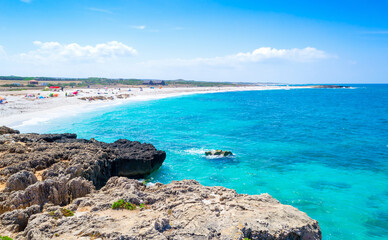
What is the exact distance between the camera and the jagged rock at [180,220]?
848cm

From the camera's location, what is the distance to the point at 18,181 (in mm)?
12164

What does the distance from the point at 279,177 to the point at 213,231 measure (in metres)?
16.0

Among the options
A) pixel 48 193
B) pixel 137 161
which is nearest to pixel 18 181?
pixel 48 193

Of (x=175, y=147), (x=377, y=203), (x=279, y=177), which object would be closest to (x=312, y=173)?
(x=279, y=177)

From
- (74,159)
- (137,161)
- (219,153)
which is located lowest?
(219,153)

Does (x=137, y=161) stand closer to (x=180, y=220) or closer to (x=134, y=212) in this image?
(x=134, y=212)

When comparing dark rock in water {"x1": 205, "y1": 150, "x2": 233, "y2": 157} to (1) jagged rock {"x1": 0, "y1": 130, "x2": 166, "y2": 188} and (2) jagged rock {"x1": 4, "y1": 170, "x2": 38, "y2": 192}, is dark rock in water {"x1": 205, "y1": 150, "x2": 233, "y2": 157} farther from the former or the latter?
(2) jagged rock {"x1": 4, "y1": 170, "x2": 38, "y2": 192}

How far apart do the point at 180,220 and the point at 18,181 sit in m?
8.43

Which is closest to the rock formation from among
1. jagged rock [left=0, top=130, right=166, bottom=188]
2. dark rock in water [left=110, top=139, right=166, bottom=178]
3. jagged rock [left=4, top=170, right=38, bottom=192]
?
jagged rock [left=4, top=170, right=38, bottom=192]

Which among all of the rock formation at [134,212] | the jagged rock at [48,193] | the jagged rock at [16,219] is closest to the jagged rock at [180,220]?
the rock formation at [134,212]

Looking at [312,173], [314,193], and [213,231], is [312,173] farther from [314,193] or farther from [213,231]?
[213,231]

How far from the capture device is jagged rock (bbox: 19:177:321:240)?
27.8 feet

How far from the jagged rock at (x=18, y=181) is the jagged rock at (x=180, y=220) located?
3.58 meters

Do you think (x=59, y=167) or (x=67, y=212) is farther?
(x=59, y=167)
